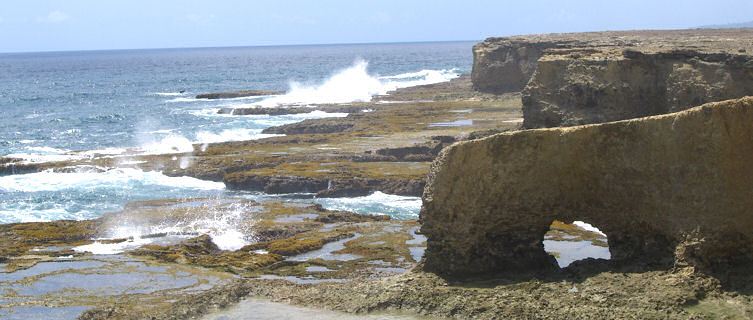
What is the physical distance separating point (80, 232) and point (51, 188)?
11.9 metres

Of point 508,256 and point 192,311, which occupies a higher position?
point 508,256

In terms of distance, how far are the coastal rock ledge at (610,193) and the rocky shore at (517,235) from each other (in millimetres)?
24

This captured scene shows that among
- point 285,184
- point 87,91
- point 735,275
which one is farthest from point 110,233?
point 87,91

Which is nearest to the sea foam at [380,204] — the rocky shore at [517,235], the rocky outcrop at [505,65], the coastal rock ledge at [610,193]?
the rocky shore at [517,235]

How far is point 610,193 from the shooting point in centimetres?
1565

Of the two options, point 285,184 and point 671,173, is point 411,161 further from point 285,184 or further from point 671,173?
point 671,173

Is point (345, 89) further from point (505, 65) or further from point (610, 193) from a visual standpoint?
point (610, 193)

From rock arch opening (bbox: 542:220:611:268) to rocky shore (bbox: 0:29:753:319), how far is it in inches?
5.1

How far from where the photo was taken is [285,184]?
3622 cm

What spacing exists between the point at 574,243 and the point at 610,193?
8.29 m

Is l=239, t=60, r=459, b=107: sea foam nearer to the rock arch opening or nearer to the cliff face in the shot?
the cliff face

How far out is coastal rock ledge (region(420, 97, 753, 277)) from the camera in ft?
47.3

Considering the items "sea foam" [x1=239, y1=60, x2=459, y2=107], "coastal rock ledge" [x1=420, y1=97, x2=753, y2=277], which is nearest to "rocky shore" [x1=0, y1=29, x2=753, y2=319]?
"coastal rock ledge" [x1=420, y1=97, x2=753, y2=277]

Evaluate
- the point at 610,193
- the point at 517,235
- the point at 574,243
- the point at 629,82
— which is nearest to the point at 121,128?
the point at 629,82
